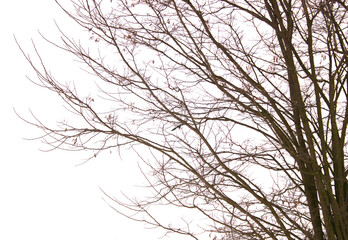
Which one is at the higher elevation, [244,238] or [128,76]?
[128,76]

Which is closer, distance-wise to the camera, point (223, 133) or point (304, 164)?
point (304, 164)

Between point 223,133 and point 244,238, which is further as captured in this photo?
point 223,133

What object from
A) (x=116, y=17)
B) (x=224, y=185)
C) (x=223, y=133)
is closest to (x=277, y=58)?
(x=223, y=133)

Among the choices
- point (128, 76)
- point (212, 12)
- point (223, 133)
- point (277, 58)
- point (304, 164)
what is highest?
point (212, 12)

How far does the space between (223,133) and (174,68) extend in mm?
723

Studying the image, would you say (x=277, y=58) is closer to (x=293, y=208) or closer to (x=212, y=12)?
(x=212, y=12)

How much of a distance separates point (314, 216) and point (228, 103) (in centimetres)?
119

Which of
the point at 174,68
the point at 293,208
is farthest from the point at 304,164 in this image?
the point at 174,68

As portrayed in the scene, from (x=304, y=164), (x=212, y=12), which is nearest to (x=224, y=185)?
(x=304, y=164)

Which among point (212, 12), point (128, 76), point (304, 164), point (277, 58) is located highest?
point (212, 12)

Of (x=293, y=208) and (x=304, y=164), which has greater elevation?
(x=304, y=164)

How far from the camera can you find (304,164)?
3.61 metres

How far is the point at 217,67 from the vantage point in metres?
3.89

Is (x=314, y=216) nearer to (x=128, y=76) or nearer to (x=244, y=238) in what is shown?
(x=244, y=238)
